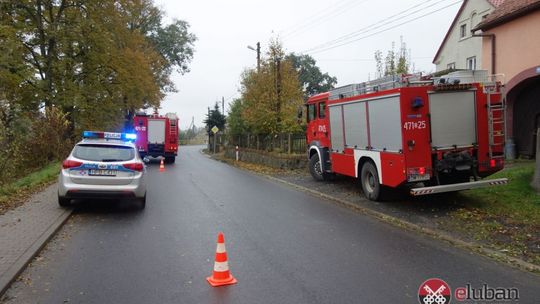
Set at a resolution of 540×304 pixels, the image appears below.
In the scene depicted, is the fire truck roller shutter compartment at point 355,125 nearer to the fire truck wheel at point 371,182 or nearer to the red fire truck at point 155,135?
the fire truck wheel at point 371,182

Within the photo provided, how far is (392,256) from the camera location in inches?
253

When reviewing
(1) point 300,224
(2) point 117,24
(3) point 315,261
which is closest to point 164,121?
(2) point 117,24

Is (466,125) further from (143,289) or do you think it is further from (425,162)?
(143,289)

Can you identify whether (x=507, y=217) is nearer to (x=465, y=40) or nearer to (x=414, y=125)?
(x=414, y=125)

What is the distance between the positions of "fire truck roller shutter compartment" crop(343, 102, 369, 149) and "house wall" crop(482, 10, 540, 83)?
9353 mm

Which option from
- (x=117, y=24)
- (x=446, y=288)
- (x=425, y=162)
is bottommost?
(x=446, y=288)

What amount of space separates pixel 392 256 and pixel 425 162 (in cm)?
368

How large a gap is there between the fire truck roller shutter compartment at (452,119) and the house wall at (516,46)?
30.4ft

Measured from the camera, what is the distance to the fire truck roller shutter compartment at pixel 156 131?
28.7m

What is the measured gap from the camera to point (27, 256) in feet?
19.9

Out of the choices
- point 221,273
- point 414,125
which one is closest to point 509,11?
point 414,125

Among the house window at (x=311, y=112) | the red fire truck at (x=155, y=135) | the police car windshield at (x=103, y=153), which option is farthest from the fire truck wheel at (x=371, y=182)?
the red fire truck at (x=155, y=135)

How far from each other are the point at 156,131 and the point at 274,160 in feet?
33.5

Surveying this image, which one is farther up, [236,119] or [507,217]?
[236,119]
